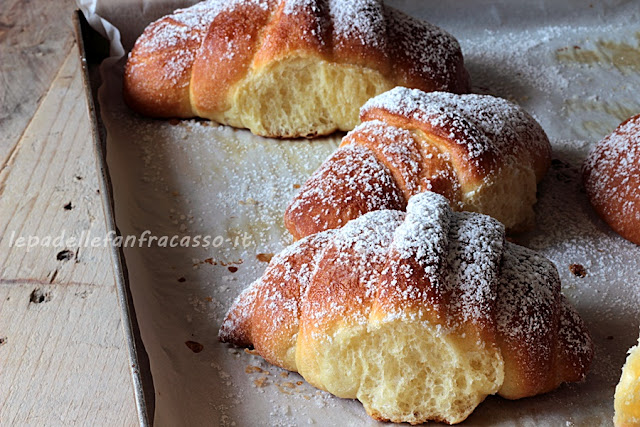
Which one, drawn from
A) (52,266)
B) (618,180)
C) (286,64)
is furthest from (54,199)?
(618,180)

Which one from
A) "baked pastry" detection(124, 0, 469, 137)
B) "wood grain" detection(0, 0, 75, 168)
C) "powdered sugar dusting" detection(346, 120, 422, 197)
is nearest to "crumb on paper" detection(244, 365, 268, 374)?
"powdered sugar dusting" detection(346, 120, 422, 197)

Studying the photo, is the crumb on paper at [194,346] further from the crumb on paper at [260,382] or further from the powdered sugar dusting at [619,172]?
the powdered sugar dusting at [619,172]

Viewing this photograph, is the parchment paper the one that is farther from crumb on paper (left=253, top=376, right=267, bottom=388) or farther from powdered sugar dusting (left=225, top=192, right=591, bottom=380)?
powdered sugar dusting (left=225, top=192, right=591, bottom=380)

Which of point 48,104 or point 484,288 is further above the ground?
point 484,288

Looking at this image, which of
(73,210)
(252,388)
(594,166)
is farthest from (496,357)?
(73,210)

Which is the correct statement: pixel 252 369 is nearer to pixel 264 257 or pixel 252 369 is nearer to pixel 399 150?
pixel 264 257

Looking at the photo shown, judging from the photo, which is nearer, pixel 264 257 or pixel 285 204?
pixel 264 257

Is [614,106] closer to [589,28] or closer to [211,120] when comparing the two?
[589,28]
